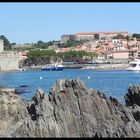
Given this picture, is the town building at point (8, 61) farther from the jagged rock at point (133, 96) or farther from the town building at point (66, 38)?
the jagged rock at point (133, 96)

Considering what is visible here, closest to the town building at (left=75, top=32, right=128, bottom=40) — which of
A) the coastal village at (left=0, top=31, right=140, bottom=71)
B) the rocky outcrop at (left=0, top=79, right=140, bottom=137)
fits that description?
the coastal village at (left=0, top=31, right=140, bottom=71)

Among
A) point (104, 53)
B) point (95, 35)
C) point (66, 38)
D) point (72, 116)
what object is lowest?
point (104, 53)

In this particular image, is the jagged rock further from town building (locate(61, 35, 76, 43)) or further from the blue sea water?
town building (locate(61, 35, 76, 43))

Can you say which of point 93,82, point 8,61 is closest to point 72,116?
point 93,82

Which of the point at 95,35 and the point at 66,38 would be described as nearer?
the point at 95,35

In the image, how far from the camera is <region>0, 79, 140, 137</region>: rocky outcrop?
39.0ft

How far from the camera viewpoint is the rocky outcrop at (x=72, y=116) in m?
11.9

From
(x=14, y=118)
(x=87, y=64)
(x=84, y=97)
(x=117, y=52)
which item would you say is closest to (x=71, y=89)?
(x=84, y=97)

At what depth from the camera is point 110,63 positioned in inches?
4678

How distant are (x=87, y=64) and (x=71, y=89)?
101 metres

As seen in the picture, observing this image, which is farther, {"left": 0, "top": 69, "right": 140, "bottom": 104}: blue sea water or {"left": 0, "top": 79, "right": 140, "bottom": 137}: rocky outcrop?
{"left": 0, "top": 69, "right": 140, "bottom": 104}: blue sea water

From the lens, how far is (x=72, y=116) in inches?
544

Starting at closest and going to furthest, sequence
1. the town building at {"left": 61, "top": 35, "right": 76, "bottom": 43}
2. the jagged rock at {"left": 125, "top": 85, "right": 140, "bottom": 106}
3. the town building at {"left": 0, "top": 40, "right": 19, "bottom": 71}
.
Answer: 1. the jagged rock at {"left": 125, "top": 85, "right": 140, "bottom": 106}
2. the town building at {"left": 0, "top": 40, "right": 19, "bottom": 71}
3. the town building at {"left": 61, "top": 35, "right": 76, "bottom": 43}

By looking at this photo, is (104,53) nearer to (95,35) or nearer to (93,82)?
(95,35)
